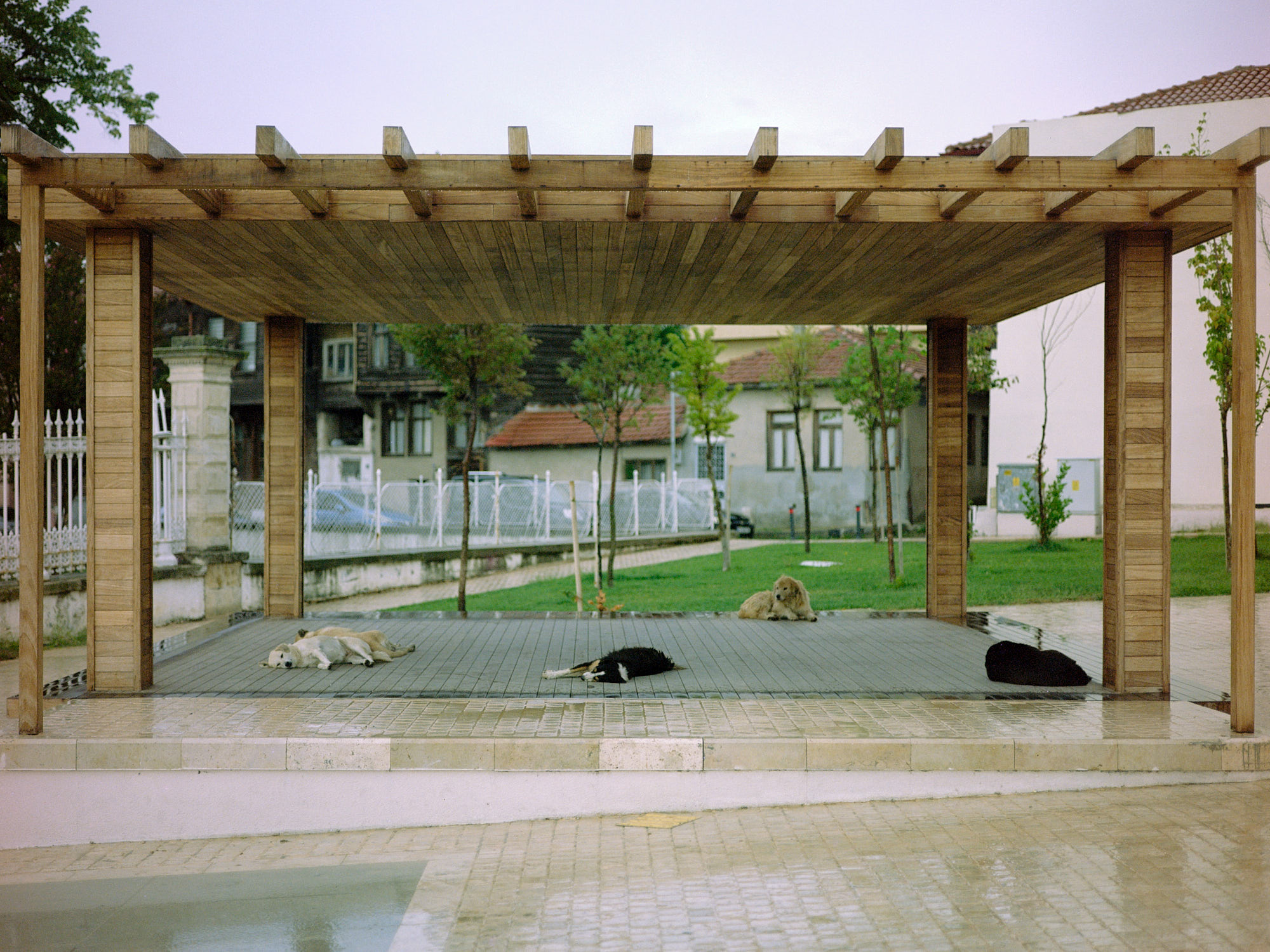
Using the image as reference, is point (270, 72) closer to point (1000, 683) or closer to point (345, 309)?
point (345, 309)

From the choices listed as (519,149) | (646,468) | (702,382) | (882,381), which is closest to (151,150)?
(519,149)

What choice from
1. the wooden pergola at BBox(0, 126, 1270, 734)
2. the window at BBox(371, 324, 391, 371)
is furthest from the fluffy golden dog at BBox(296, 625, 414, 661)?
the window at BBox(371, 324, 391, 371)

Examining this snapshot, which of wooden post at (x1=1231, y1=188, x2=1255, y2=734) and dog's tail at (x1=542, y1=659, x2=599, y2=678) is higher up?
wooden post at (x1=1231, y1=188, x2=1255, y2=734)

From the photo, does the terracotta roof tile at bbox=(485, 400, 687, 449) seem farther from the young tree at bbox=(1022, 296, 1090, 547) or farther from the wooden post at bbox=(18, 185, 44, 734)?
the wooden post at bbox=(18, 185, 44, 734)

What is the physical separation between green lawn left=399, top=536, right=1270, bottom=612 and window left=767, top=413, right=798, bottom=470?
8788 mm

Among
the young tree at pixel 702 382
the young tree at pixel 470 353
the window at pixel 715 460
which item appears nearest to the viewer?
the young tree at pixel 470 353

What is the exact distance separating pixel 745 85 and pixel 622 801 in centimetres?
3084

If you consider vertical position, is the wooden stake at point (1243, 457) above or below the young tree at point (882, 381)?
below

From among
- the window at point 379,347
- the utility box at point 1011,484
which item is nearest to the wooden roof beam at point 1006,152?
the utility box at point 1011,484

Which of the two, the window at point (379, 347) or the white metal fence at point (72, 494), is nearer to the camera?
the white metal fence at point (72, 494)

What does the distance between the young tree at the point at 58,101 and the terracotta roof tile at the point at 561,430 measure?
1719 centimetres

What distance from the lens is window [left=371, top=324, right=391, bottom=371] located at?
37.5 m

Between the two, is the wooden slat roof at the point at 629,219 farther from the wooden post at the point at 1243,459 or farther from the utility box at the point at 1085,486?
the utility box at the point at 1085,486

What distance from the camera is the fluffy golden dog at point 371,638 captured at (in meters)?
8.47
